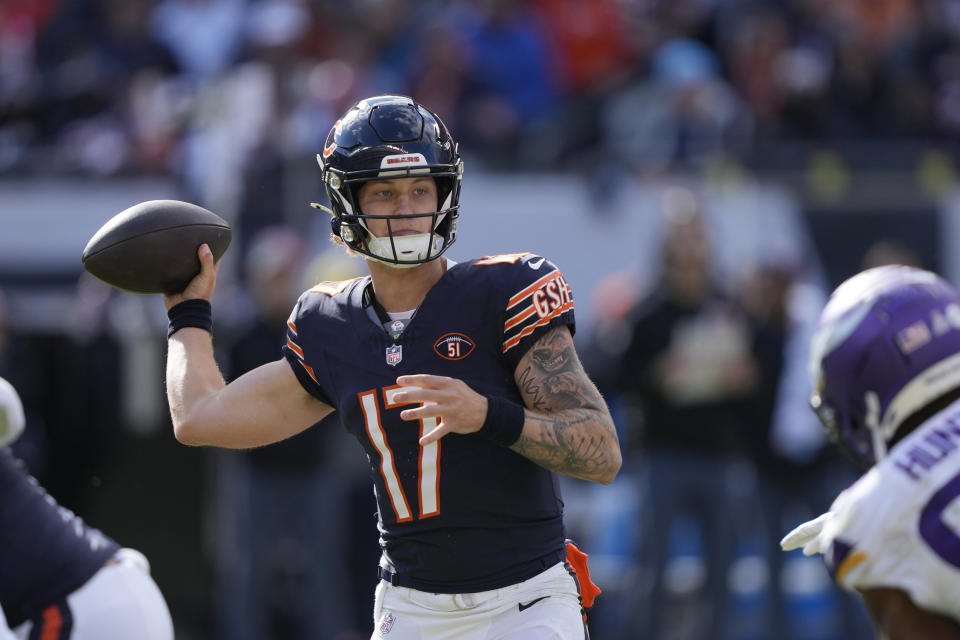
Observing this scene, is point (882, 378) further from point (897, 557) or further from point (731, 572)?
point (731, 572)

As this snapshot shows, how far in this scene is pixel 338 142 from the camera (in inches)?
144

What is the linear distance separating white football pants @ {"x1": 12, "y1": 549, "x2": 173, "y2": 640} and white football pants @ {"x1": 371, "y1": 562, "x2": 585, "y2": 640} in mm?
807

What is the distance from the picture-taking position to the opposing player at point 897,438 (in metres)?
2.27

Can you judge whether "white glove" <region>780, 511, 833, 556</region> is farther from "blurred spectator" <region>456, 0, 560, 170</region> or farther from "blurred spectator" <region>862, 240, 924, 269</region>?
"blurred spectator" <region>456, 0, 560, 170</region>

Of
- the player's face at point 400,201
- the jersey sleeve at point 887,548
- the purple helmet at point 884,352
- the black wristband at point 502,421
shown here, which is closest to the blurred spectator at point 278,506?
the player's face at point 400,201

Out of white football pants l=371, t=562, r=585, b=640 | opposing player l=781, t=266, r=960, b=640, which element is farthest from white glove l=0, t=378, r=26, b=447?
opposing player l=781, t=266, r=960, b=640

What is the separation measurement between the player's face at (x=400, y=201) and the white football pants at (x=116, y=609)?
1.25 m

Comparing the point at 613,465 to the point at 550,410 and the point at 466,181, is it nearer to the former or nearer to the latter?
the point at 550,410

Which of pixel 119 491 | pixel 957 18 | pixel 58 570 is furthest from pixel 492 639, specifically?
pixel 957 18

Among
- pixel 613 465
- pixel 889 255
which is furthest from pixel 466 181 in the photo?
pixel 613 465

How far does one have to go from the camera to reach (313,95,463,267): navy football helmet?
11.5 ft

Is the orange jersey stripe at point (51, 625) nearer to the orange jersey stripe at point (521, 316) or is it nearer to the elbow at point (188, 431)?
the elbow at point (188, 431)

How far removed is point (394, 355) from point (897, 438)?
1420 mm

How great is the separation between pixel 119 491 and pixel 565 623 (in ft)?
18.2
